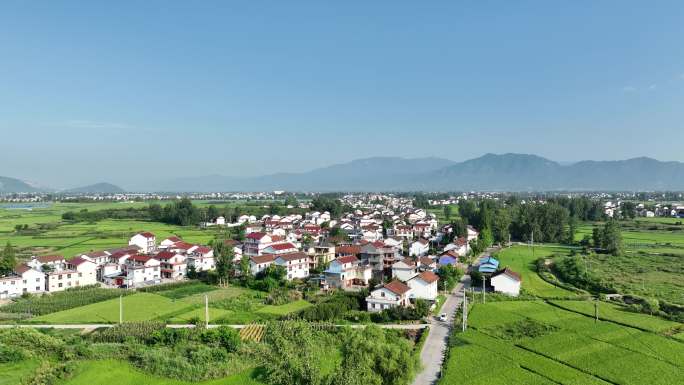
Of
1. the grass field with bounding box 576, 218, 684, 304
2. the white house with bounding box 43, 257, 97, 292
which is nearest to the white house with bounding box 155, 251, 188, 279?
the white house with bounding box 43, 257, 97, 292

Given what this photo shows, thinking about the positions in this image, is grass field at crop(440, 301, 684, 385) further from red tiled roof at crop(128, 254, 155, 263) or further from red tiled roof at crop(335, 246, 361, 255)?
red tiled roof at crop(128, 254, 155, 263)

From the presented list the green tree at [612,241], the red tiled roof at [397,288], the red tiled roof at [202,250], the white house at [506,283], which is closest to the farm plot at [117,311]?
the red tiled roof at [202,250]

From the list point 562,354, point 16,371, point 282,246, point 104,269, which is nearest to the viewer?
point 16,371

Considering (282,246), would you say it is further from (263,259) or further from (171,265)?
(171,265)

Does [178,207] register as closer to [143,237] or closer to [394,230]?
[143,237]

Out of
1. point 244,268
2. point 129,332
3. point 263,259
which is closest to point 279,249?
point 263,259

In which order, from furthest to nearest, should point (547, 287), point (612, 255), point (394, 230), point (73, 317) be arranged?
point (394, 230)
point (612, 255)
point (547, 287)
point (73, 317)

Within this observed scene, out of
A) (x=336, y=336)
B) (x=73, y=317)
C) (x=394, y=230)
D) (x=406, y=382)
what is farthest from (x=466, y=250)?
(x=73, y=317)

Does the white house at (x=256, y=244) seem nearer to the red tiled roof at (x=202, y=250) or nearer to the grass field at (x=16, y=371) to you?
the red tiled roof at (x=202, y=250)
